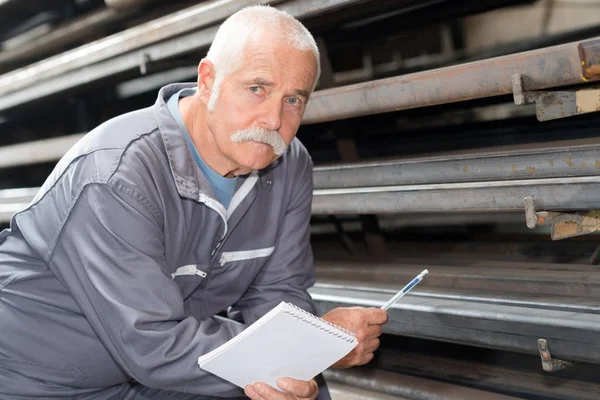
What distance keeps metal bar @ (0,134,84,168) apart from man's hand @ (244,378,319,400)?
1.59m

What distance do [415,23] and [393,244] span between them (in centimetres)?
78

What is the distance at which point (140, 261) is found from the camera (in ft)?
4.70

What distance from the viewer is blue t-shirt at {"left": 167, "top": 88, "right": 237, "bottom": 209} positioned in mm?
1648

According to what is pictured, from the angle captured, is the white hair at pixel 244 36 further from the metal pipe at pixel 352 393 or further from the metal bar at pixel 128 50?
the metal pipe at pixel 352 393

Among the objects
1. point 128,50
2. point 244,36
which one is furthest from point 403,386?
point 128,50

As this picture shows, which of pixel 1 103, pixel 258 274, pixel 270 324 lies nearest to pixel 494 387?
pixel 258 274

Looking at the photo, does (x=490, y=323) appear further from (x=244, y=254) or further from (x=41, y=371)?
(x=41, y=371)

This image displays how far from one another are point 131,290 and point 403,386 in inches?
38.8

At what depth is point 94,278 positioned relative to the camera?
1429 millimetres

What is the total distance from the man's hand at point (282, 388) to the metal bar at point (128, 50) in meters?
0.91

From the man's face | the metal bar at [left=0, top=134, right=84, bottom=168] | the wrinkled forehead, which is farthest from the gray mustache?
the metal bar at [left=0, top=134, right=84, bottom=168]

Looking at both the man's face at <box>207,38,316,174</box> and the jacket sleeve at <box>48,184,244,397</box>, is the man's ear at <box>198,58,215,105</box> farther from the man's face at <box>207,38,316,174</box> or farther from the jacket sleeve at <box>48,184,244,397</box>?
the jacket sleeve at <box>48,184,244,397</box>

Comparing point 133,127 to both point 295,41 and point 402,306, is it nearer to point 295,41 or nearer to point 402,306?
point 295,41

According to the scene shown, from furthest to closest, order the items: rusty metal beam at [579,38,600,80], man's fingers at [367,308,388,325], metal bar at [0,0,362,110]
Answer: metal bar at [0,0,362,110] < man's fingers at [367,308,388,325] < rusty metal beam at [579,38,600,80]
